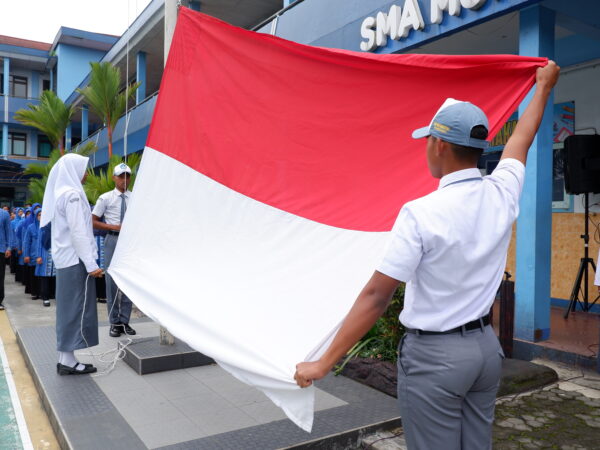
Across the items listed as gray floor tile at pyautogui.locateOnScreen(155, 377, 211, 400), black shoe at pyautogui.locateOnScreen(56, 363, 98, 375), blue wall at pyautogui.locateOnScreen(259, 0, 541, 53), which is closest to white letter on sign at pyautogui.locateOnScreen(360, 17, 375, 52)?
blue wall at pyautogui.locateOnScreen(259, 0, 541, 53)

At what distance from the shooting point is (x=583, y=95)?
25.1 ft

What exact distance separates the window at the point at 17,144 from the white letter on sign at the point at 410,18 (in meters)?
33.1

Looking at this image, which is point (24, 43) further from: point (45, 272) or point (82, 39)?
point (45, 272)

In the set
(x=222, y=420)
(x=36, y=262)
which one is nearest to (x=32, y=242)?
(x=36, y=262)

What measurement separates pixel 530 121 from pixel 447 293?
0.99 metres

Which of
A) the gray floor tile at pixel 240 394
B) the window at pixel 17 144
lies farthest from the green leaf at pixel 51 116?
the gray floor tile at pixel 240 394

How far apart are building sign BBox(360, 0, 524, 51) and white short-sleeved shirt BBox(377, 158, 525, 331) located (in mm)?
4216

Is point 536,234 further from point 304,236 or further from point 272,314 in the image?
point 272,314

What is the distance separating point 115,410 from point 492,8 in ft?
17.4

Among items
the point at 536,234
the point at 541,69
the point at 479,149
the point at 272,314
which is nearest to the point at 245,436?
the point at 272,314

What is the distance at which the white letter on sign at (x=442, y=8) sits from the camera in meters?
5.80

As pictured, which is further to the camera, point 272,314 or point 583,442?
point 583,442

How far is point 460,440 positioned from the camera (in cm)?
197

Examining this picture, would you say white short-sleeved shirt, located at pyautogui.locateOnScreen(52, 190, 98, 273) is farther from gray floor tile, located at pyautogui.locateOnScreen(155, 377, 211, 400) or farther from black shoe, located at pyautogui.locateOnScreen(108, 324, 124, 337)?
black shoe, located at pyautogui.locateOnScreen(108, 324, 124, 337)
